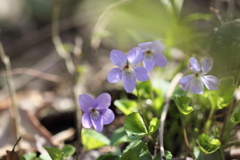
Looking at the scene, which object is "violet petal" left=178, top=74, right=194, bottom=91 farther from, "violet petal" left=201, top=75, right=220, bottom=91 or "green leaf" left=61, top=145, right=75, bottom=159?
"green leaf" left=61, top=145, right=75, bottom=159

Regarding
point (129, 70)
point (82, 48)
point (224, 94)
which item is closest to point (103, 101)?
point (129, 70)

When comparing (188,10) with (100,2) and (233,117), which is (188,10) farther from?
(233,117)

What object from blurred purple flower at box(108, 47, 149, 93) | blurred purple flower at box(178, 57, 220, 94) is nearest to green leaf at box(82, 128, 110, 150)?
blurred purple flower at box(108, 47, 149, 93)

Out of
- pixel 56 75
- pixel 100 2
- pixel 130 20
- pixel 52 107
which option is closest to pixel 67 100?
pixel 52 107

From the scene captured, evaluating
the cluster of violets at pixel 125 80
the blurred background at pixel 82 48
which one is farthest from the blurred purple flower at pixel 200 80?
the blurred background at pixel 82 48

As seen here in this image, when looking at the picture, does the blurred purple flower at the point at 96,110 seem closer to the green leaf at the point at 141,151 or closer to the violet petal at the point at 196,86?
the green leaf at the point at 141,151

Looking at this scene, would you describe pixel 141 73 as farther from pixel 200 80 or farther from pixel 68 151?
pixel 68 151
